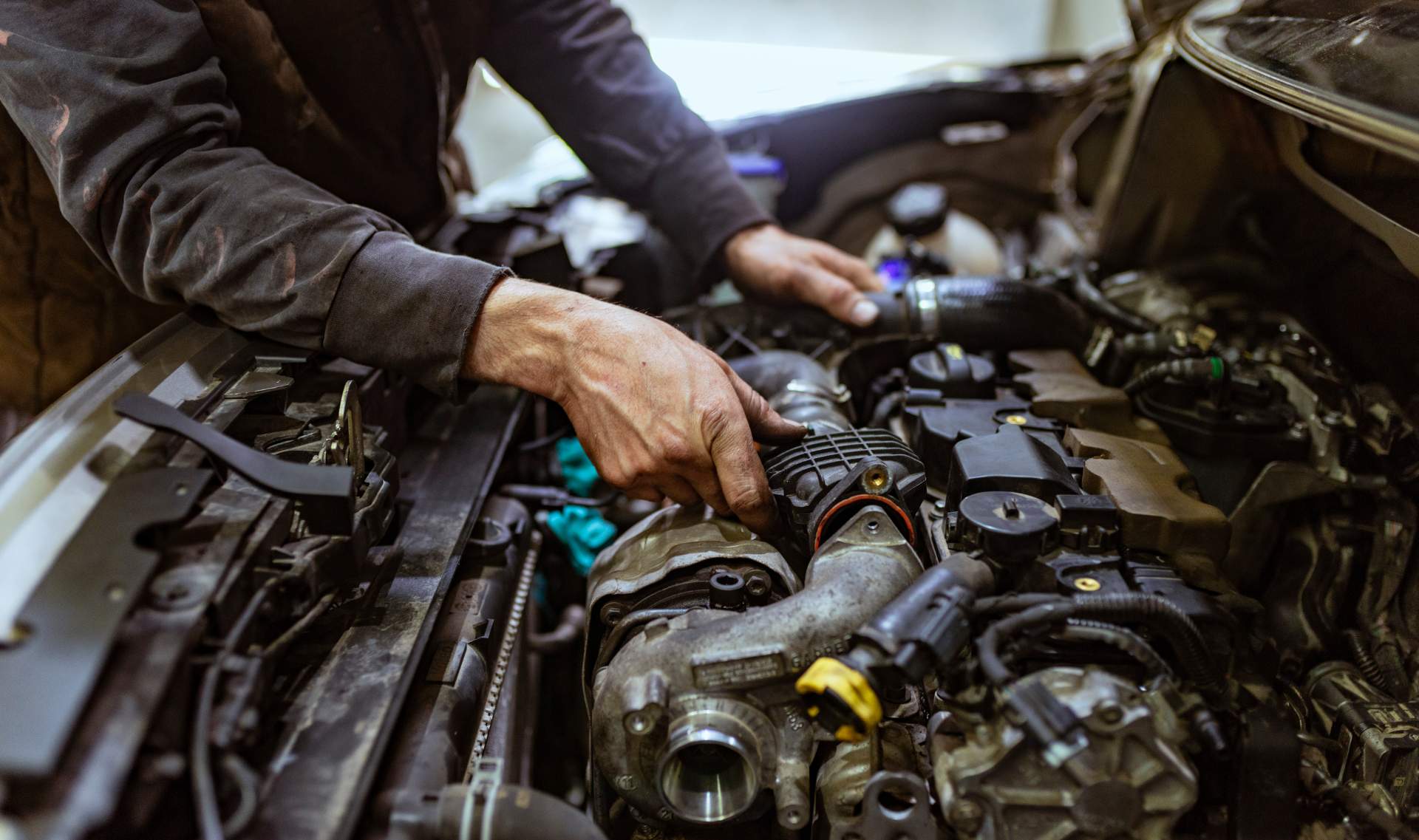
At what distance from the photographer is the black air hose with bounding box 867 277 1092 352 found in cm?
168

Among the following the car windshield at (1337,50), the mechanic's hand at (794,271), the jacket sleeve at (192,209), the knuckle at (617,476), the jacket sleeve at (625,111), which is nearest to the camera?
the car windshield at (1337,50)

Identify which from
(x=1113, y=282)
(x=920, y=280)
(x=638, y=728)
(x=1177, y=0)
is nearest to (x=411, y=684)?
(x=638, y=728)

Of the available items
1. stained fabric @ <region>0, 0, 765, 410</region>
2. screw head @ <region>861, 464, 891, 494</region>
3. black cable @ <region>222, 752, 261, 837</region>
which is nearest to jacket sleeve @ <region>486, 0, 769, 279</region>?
stained fabric @ <region>0, 0, 765, 410</region>

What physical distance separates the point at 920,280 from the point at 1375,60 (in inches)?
30.3

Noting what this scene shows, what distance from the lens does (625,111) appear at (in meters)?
2.03

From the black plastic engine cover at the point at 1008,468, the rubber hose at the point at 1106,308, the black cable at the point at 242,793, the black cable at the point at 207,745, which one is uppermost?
the black cable at the point at 207,745

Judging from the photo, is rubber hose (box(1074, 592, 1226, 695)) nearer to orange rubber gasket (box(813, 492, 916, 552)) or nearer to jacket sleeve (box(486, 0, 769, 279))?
orange rubber gasket (box(813, 492, 916, 552))

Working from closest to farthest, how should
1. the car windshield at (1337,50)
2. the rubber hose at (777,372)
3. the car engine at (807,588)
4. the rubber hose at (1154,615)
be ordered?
the car engine at (807,588) → the rubber hose at (1154,615) → the car windshield at (1337,50) → the rubber hose at (777,372)

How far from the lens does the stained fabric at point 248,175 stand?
46.7 inches

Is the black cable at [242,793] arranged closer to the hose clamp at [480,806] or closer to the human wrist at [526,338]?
the hose clamp at [480,806]

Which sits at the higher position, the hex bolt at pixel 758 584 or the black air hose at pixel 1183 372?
the black air hose at pixel 1183 372

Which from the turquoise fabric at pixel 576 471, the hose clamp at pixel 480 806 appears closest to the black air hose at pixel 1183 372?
the turquoise fabric at pixel 576 471

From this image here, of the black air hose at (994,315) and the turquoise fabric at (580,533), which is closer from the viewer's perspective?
the turquoise fabric at (580,533)

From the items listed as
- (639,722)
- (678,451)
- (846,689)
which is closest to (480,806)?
(639,722)
